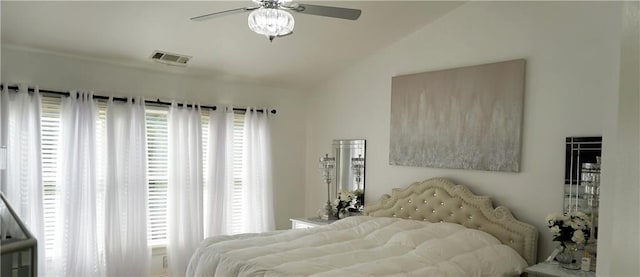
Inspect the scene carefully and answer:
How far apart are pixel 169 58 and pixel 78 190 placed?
151 cm

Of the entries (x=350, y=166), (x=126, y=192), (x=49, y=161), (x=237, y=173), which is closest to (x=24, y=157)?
(x=49, y=161)

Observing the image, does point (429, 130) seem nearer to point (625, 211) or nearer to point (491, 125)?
point (491, 125)

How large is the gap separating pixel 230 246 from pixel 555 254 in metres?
2.39

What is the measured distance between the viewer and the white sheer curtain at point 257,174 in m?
4.96

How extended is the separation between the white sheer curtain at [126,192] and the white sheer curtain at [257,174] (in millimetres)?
1201

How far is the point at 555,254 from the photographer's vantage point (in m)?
3.00

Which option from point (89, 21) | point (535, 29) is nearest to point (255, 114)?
point (89, 21)

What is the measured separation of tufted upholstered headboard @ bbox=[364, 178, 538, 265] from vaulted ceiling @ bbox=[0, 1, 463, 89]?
163cm

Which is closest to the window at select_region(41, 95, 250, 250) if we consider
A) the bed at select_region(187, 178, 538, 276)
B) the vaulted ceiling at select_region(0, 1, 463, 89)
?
the vaulted ceiling at select_region(0, 1, 463, 89)

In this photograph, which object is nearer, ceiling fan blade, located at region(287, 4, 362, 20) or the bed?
ceiling fan blade, located at region(287, 4, 362, 20)

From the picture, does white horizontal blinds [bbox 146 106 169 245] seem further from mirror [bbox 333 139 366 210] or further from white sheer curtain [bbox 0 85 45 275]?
mirror [bbox 333 139 366 210]

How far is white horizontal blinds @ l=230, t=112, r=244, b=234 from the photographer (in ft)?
16.1

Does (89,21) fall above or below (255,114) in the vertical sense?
above

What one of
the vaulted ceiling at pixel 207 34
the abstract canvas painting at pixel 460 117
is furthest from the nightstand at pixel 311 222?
the vaulted ceiling at pixel 207 34
